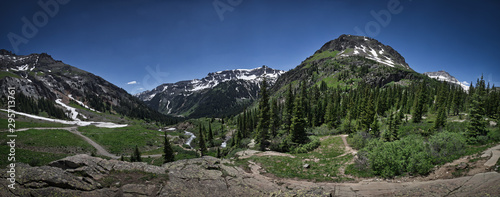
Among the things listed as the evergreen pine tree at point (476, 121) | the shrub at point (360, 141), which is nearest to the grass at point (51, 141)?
the shrub at point (360, 141)

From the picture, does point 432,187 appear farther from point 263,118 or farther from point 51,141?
point 51,141

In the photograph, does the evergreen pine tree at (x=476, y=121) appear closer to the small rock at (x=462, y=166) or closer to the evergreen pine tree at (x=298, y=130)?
the small rock at (x=462, y=166)

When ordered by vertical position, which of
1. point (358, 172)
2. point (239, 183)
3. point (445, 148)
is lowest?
point (358, 172)

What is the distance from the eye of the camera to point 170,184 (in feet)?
41.5

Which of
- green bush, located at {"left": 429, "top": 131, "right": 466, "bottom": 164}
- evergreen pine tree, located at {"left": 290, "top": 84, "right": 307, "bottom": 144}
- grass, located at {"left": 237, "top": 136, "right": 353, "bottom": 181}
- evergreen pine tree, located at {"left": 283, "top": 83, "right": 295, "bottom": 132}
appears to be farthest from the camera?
evergreen pine tree, located at {"left": 283, "top": 83, "right": 295, "bottom": 132}

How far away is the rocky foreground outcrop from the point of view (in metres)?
9.73

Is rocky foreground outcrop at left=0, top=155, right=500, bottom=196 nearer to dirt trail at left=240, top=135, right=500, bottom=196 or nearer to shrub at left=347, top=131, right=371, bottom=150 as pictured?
dirt trail at left=240, top=135, right=500, bottom=196

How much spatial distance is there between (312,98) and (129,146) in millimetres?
82661

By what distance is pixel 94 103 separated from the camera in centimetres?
17425

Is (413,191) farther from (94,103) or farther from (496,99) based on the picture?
(94,103)

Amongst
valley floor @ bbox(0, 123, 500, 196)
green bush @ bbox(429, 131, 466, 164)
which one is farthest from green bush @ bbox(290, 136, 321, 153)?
green bush @ bbox(429, 131, 466, 164)

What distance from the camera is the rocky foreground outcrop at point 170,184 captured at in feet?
31.9

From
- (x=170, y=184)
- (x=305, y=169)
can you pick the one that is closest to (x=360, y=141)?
(x=305, y=169)

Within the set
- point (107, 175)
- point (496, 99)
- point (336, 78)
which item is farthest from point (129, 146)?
point (336, 78)
